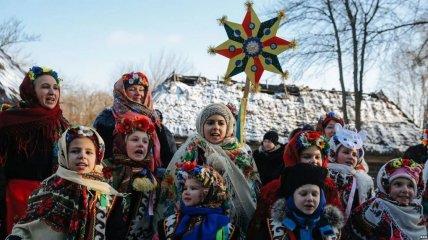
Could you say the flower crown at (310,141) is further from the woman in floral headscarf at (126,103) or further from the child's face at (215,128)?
the woman in floral headscarf at (126,103)

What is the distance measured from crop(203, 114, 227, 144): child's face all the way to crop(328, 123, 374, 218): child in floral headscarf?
3.62 feet

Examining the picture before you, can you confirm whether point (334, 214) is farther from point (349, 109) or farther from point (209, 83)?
point (349, 109)

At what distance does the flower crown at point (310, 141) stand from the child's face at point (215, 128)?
2.46 ft

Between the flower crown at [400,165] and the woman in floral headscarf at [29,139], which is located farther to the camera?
the flower crown at [400,165]

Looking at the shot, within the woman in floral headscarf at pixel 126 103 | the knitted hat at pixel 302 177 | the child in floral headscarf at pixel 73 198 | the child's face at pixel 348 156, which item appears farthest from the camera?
the woman in floral headscarf at pixel 126 103

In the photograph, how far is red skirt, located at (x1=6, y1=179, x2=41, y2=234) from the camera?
14.1 ft

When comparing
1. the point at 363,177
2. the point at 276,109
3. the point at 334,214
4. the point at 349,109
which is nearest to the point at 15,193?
the point at 334,214

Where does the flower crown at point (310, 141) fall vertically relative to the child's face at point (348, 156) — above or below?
above

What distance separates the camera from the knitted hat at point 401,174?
444 cm

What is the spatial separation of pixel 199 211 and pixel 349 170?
1.65 meters

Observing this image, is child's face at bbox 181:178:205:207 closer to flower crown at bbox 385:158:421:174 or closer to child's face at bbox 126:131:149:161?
child's face at bbox 126:131:149:161

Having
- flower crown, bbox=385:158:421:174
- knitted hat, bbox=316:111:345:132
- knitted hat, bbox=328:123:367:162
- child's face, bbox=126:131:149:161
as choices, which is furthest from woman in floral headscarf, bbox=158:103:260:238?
knitted hat, bbox=316:111:345:132

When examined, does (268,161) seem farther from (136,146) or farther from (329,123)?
(136,146)

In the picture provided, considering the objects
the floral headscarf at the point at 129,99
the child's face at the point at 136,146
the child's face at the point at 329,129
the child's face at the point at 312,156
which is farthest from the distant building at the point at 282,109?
the child's face at the point at 312,156
